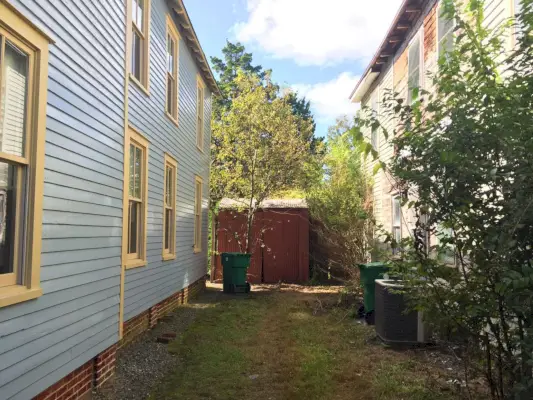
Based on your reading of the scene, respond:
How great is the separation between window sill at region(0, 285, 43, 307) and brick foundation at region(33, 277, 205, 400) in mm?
875

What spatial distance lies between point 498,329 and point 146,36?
6556 mm

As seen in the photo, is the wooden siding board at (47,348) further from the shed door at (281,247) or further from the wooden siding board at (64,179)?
the shed door at (281,247)

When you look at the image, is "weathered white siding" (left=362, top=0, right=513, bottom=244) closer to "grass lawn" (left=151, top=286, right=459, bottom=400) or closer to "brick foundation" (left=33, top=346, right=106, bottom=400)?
"grass lawn" (left=151, top=286, right=459, bottom=400)

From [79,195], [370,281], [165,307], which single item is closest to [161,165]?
[165,307]

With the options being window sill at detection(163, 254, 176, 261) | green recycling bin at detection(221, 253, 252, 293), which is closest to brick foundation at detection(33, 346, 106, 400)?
window sill at detection(163, 254, 176, 261)

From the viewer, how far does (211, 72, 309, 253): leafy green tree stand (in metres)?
14.6

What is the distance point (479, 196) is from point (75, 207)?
11.5 feet

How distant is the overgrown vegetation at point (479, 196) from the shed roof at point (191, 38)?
23.3 feet

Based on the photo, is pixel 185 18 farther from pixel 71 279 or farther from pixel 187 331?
pixel 71 279

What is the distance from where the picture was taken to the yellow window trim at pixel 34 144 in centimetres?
349

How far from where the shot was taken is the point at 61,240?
162 inches

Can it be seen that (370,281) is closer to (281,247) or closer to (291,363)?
(291,363)

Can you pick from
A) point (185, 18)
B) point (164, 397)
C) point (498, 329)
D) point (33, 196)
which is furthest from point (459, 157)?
point (185, 18)

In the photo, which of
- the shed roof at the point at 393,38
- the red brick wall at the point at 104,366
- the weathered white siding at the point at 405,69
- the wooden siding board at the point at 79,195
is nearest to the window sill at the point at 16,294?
the wooden siding board at the point at 79,195
